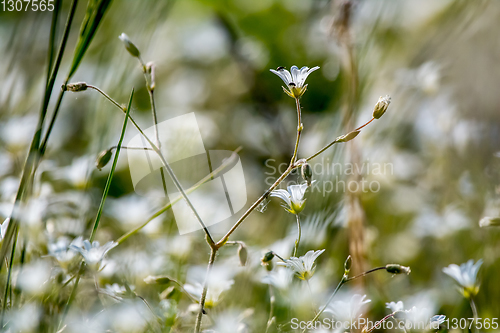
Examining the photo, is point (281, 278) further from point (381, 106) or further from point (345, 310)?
point (381, 106)

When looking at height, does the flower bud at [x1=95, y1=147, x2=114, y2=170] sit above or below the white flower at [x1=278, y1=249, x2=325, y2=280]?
above

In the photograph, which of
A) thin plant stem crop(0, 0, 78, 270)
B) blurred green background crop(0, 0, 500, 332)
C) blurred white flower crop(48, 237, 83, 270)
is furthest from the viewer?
blurred green background crop(0, 0, 500, 332)

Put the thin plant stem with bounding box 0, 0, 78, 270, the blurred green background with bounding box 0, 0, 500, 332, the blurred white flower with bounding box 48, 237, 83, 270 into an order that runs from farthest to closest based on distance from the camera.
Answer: the blurred green background with bounding box 0, 0, 500, 332, the blurred white flower with bounding box 48, 237, 83, 270, the thin plant stem with bounding box 0, 0, 78, 270

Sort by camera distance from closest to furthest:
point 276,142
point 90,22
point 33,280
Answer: point 90,22 → point 33,280 → point 276,142

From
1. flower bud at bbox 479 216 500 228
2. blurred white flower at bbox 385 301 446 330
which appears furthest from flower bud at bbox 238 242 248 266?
flower bud at bbox 479 216 500 228

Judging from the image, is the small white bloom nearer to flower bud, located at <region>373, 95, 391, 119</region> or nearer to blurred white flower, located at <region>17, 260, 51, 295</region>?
flower bud, located at <region>373, 95, 391, 119</region>

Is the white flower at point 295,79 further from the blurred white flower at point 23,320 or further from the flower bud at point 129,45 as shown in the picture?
the blurred white flower at point 23,320

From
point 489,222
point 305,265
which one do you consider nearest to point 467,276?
point 489,222

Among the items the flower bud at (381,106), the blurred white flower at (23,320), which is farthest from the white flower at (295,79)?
the blurred white flower at (23,320)

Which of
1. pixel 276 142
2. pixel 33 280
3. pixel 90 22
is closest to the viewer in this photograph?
pixel 90 22

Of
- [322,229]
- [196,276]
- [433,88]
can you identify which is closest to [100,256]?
[196,276]
